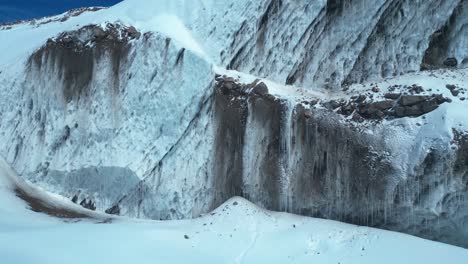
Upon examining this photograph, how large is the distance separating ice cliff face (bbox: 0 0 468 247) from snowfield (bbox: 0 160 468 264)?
101 centimetres

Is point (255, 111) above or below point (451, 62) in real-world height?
below

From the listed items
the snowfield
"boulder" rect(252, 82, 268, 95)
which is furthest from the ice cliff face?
the snowfield

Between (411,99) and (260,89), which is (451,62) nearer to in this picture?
(411,99)

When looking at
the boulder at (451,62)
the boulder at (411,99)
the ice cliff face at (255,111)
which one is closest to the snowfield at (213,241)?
the ice cliff face at (255,111)

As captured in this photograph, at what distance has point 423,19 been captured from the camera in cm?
1806

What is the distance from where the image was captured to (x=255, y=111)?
17672 millimetres

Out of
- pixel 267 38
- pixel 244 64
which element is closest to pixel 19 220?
pixel 244 64

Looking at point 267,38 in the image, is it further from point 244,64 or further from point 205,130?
point 205,130

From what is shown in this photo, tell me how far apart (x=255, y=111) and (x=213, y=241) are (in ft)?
16.8

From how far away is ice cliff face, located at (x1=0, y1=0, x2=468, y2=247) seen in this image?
1535 centimetres

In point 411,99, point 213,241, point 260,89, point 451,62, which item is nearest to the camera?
point 213,241

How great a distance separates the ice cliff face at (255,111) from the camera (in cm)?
1535

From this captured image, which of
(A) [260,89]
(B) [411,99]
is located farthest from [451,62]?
(A) [260,89]

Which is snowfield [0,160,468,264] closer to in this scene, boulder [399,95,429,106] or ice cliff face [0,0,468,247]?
ice cliff face [0,0,468,247]
